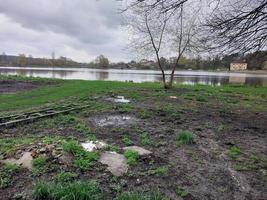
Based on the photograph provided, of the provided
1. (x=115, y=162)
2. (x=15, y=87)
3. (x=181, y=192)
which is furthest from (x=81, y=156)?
(x=15, y=87)

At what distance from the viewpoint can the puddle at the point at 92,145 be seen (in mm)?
4570

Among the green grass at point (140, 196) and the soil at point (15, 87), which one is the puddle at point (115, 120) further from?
the soil at point (15, 87)

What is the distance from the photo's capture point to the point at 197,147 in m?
5.13

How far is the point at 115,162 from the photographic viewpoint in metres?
4.04

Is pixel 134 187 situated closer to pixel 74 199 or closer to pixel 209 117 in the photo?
pixel 74 199

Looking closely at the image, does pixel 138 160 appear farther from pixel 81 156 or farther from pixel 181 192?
pixel 181 192

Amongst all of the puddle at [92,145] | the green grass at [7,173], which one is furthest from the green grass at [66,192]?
the puddle at [92,145]

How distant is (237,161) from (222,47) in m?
4.30

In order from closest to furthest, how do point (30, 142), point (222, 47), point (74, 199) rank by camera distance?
point (74, 199)
point (30, 142)
point (222, 47)

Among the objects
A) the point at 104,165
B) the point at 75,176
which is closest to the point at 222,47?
the point at 104,165

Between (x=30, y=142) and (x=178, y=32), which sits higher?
(x=178, y=32)

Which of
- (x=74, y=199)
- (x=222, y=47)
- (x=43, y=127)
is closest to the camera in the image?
(x=74, y=199)

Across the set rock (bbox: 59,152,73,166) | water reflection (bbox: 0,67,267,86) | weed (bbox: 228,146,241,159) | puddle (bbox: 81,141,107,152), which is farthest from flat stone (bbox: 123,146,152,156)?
water reflection (bbox: 0,67,267,86)

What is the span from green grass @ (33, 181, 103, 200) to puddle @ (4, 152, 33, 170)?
0.74 m
